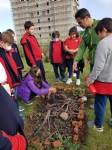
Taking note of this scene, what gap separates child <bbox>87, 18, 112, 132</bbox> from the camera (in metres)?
2.06

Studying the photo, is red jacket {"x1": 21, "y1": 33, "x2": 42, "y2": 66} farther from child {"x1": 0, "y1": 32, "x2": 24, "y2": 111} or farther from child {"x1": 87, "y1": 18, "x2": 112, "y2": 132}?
child {"x1": 87, "y1": 18, "x2": 112, "y2": 132}

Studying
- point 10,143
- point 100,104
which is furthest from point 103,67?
point 10,143

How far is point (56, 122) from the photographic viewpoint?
2910 mm

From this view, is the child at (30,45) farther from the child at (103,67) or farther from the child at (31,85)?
the child at (103,67)

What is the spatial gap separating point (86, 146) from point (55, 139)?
520 mm

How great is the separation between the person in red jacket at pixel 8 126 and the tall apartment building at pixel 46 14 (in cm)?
4079

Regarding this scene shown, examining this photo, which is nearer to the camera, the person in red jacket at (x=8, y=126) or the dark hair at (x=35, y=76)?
the person in red jacket at (x=8, y=126)

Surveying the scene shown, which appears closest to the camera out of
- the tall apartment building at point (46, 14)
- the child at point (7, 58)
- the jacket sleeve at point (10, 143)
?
the jacket sleeve at point (10, 143)

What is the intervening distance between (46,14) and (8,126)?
45962mm

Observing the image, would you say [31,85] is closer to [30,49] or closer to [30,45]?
[30,49]

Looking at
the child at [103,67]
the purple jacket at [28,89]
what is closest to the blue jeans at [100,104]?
the child at [103,67]

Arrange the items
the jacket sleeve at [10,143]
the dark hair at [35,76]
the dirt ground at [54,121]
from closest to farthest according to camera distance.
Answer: the jacket sleeve at [10,143] < the dirt ground at [54,121] < the dark hair at [35,76]

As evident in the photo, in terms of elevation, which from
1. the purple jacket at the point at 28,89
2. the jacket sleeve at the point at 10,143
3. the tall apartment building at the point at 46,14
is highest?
the tall apartment building at the point at 46,14

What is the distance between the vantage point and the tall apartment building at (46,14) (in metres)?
41.9
